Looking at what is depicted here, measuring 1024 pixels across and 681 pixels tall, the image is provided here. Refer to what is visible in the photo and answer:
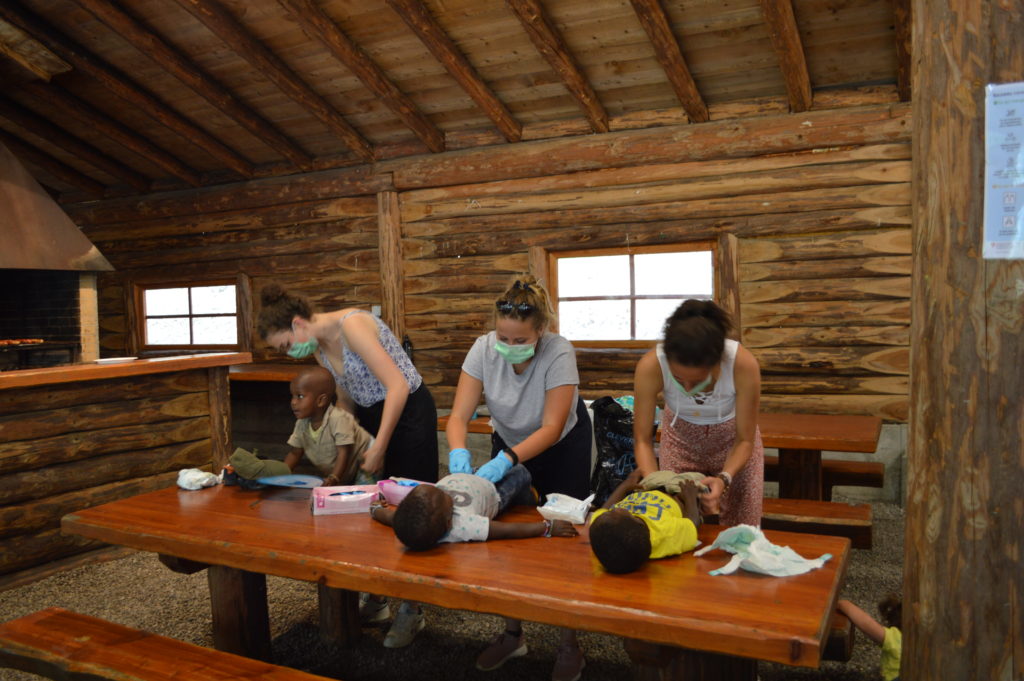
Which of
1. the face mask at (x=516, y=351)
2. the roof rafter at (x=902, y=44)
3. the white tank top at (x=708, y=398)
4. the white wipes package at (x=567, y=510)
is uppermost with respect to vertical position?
the roof rafter at (x=902, y=44)

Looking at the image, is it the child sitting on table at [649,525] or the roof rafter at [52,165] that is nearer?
the child sitting on table at [649,525]

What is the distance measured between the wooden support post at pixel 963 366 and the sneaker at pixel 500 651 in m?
1.77

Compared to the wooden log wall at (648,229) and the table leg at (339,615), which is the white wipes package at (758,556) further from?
the wooden log wall at (648,229)

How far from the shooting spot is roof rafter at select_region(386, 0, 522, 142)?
555 cm

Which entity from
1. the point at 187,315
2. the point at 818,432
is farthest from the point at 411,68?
the point at 187,315

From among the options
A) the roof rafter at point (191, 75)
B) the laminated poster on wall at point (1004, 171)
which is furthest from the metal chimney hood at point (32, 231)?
the laminated poster on wall at point (1004, 171)

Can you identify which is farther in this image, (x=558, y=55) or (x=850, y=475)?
(x=558, y=55)

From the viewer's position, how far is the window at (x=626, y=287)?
681cm

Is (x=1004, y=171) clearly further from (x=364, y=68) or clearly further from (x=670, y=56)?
(x=364, y=68)

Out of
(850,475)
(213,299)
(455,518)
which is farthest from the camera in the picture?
(213,299)

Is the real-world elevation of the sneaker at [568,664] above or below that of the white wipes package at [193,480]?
below

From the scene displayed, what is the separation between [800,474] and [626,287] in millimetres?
2810

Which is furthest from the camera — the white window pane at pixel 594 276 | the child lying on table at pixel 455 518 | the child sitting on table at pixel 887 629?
the white window pane at pixel 594 276

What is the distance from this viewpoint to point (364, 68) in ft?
20.5
